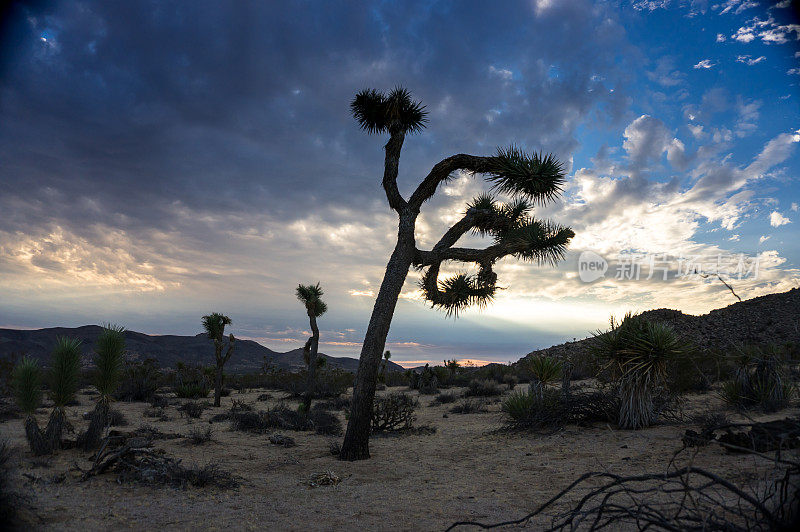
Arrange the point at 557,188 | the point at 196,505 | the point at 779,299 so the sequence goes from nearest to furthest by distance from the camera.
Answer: the point at 196,505
the point at 557,188
the point at 779,299

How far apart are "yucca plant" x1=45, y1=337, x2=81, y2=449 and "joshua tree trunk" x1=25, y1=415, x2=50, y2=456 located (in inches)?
4.6

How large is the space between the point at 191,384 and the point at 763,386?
78.6 ft

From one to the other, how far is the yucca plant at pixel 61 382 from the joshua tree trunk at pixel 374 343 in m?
5.49

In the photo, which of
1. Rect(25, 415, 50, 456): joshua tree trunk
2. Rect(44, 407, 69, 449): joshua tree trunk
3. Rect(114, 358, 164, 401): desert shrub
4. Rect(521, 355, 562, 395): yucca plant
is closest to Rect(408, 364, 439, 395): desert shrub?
Rect(521, 355, 562, 395): yucca plant

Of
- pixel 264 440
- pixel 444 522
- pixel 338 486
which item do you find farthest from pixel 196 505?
pixel 264 440

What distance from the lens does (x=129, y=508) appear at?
17.8 feet

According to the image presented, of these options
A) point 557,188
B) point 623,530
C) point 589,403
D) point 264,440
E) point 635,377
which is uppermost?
point 557,188

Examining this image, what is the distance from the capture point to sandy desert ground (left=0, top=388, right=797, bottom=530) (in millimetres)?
5219

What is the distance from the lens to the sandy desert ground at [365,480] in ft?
17.1

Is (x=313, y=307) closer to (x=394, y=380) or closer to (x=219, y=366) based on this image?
(x=219, y=366)

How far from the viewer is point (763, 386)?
9.88 meters

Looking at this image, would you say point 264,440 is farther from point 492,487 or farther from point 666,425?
point 666,425

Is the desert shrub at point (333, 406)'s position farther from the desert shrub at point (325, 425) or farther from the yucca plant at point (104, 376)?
the yucca plant at point (104, 376)

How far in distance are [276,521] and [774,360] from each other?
1119 centimetres
